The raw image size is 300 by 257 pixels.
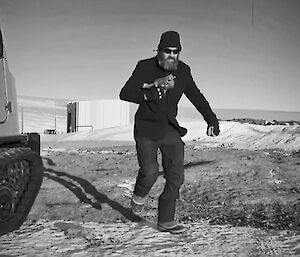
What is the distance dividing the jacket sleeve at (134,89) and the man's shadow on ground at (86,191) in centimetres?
155

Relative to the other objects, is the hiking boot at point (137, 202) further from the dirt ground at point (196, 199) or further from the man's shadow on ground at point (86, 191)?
the man's shadow on ground at point (86, 191)

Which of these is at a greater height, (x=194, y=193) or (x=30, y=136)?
(x=30, y=136)

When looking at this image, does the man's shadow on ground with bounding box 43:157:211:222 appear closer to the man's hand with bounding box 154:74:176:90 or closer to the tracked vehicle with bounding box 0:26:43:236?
the tracked vehicle with bounding box 0:26:43:236

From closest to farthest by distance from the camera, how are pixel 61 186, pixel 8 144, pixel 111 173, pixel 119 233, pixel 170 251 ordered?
1. pixel 170 251
2. pixel 8 144
3. pixel 119 233
4. pixel 61 186
5. pixel 111 173

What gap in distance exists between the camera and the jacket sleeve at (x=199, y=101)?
4113mm

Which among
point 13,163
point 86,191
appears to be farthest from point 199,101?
point 86,191

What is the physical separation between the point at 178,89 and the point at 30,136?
156 centimetres

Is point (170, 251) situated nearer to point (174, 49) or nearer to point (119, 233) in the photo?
point (119, 233)

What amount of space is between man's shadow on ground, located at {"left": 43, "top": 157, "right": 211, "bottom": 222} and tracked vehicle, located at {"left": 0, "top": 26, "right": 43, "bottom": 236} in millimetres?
1303

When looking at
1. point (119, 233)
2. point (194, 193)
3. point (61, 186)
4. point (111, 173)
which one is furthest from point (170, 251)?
point (111, 173)

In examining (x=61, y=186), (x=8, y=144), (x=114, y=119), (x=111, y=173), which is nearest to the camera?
(x=8, y=144)

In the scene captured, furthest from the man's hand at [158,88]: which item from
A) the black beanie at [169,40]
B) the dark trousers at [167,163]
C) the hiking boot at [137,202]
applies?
the hiking boot at [137,202]

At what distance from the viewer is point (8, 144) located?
3777mm

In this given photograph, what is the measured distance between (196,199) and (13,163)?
10.6ft
